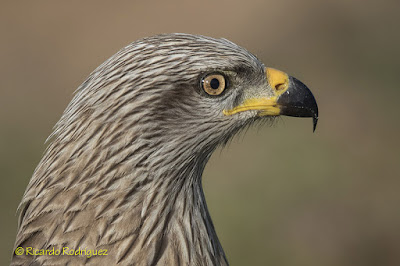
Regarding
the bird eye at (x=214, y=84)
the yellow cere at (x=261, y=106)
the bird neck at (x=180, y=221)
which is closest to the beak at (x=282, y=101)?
the yellow cere at (x=261, y=106)

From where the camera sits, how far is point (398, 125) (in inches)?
438

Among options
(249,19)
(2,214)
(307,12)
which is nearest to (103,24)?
(249,19)

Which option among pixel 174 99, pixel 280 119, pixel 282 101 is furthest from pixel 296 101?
pixel 280 119

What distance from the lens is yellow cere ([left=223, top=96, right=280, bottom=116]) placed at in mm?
3607

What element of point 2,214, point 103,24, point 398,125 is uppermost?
point 103,24

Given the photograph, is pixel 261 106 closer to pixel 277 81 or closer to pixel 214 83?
pixel 277 81

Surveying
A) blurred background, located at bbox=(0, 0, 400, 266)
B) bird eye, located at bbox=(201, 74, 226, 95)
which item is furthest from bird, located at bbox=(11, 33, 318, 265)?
A: blurred background, located at bbox=(0, 0, 400, 266)

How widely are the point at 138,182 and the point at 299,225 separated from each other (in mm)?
5524

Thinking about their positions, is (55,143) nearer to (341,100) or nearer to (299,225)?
(299,225)

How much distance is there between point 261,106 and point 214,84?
12.5 inches

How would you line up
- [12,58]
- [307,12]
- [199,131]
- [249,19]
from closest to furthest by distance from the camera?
[199,131] < [12,58] < [249,19] < [307,12]

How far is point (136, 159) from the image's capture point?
333 centimetres

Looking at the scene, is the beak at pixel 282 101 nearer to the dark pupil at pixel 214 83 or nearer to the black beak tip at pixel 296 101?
the black beak tip at pixel 296 101

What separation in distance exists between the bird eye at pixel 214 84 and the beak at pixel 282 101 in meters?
0.14
